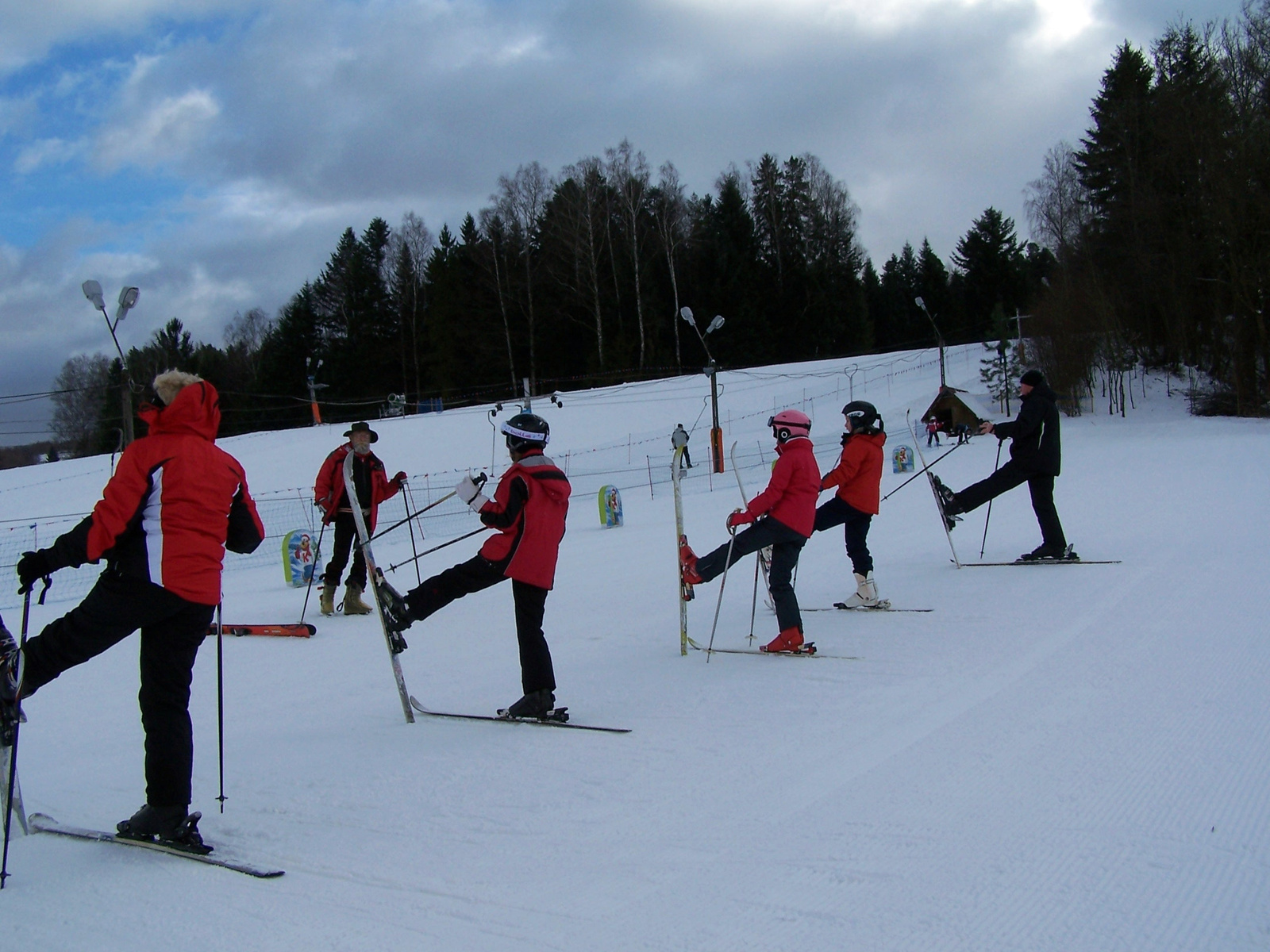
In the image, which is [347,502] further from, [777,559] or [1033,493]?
[1033,493]

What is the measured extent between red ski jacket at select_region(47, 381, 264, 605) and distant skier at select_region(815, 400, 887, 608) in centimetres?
485

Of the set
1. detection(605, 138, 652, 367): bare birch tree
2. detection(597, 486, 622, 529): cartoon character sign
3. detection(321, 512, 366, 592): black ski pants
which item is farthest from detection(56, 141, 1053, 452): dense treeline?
detection(321, 512, 366, 592): black ski pants

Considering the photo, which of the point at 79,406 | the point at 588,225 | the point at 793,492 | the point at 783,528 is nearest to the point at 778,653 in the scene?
the point at 783,528

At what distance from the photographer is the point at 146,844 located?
337 centimetres

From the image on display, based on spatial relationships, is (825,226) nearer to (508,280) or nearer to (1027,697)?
(508,280)

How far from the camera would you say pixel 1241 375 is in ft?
100

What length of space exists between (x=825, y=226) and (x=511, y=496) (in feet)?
202

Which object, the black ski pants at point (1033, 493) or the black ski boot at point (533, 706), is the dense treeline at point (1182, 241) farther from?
the black ski boot at point (533, 706)

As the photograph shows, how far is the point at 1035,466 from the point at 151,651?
7.68 m

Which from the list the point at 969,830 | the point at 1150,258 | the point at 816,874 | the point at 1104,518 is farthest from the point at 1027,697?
the point at 1150,258

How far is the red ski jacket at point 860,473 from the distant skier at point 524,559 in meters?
3.13

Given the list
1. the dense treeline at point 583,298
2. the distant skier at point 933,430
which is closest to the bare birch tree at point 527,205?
the dense treeline at point 583,298

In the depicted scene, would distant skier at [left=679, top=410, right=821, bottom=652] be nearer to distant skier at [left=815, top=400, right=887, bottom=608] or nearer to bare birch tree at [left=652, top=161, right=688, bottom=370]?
distant skier at [left=815, top=400, right=887, bottom=608]

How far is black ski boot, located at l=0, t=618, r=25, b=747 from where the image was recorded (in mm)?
3428
